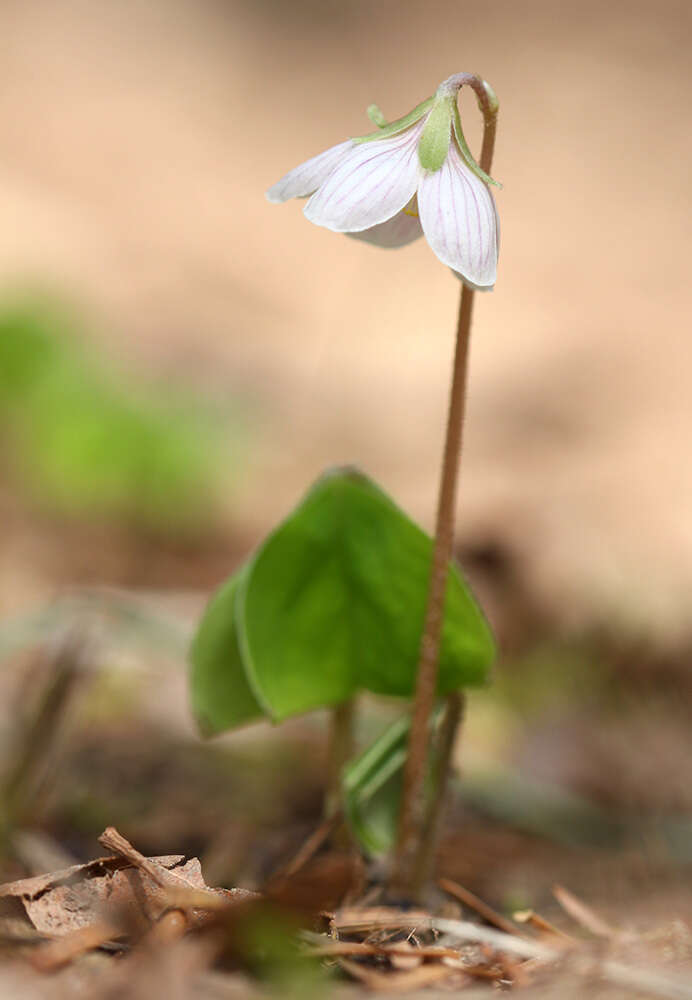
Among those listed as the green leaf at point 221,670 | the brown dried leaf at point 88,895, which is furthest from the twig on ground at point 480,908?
the brown dried leaf at point 88,895

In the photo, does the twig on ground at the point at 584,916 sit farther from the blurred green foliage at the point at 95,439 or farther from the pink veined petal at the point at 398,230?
the blurred green foliage at the point at 95,439

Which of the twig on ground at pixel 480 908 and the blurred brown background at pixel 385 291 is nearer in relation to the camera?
the twig on ground at pixel 480 908

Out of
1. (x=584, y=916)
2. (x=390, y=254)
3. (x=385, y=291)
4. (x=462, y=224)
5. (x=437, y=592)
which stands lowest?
(x=584, y=916)

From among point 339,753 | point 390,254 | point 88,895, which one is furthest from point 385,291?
point 88,895

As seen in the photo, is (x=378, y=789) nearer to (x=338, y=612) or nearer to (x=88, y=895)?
(x=338, y=612)

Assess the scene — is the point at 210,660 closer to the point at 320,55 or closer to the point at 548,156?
the point at 548,156

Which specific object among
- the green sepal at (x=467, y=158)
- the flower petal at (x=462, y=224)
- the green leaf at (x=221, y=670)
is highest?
the green sepal at (x=467, y=158)
